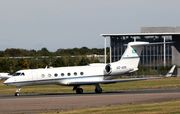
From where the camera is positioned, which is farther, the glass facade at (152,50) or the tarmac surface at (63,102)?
the glass facade at (152,50)

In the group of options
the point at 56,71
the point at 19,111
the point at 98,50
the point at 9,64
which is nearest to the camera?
the point at 19,111

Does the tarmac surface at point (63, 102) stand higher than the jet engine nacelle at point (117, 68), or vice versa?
the jet engine nacelle at point (117, 68)

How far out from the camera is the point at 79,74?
30.1 metres

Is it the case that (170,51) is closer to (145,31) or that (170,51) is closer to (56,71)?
(145,31)

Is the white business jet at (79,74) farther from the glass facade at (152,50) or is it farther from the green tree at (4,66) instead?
the green tree at (4,66)

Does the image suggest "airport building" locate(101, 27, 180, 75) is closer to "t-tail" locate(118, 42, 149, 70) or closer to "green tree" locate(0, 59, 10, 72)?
"green tree" locate(0, 59, 10, 72)

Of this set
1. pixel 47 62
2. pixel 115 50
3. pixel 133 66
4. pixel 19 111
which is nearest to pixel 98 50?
pixel 47 62

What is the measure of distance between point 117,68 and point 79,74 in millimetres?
3965

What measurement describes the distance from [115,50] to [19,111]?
6357cm

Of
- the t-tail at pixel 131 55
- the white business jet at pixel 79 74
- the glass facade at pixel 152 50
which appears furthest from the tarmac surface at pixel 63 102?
the glass facade at pixel 152 50

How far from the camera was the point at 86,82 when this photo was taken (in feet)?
96.7

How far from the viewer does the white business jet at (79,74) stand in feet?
92.8

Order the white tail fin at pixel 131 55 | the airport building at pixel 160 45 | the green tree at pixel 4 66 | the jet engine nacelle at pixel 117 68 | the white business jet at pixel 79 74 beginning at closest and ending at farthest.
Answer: the white business jet at pixel 79 74 → the jet engine nacelle at pixel 117 68 → the white tail fin at pixel 131 55 → the airport building at pixel 160 45 → the green tree at pixel 4 66

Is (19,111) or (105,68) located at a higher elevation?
(105,68)
